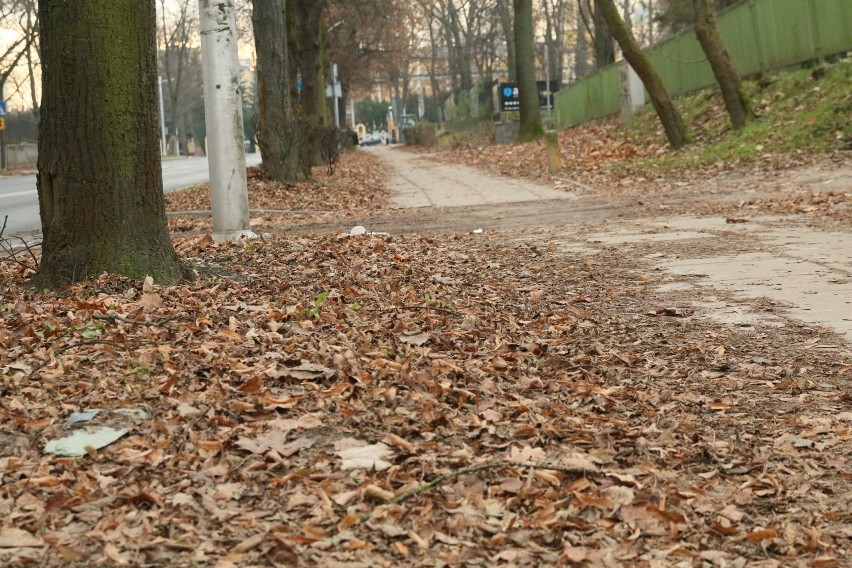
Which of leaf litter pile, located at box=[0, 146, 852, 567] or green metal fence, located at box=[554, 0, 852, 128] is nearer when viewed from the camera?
leaf litter pile, located at box=[0, 146, 852, 567]

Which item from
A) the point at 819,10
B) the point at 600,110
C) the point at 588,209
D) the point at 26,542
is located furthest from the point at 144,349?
the point at 600,110

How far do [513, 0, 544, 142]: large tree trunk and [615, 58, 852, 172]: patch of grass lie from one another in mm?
10818

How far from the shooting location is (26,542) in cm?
320

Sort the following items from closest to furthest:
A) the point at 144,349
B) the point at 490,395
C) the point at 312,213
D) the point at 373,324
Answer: the point at 490,395
the point at 144,349
the point at 373,324
the point at 312,213

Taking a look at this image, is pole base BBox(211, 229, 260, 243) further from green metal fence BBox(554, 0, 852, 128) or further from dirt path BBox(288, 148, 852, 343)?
green metal fence BBox(554, 0, 852, 128)

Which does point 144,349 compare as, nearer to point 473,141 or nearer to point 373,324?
point 373,324

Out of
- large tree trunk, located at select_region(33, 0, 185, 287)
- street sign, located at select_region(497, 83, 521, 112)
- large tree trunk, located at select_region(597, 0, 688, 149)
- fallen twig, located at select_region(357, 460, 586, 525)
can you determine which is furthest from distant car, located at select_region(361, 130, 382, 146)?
fallen twig, located at select_region(357, 460, 586, 525)

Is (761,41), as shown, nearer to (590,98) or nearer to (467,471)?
(590,98)

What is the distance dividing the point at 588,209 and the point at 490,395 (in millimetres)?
10057

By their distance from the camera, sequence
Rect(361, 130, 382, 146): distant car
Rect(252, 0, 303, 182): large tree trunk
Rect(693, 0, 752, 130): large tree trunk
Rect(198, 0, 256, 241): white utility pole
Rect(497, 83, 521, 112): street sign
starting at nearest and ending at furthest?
1. Rect(198, 0, 256, 241): white utility pole
2. Rect(252, 0, 303, 182): large tree trunk
3. Rect(693, 0, 752, 130): large tree trunk
4. Rect(497, 83, 521, 112): street sign
5. Rect(361, 130, 382, 146): distant car

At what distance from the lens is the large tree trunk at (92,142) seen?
672 cm

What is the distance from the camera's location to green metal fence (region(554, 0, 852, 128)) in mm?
21697

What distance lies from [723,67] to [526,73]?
14077mm

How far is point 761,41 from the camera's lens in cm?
2502
